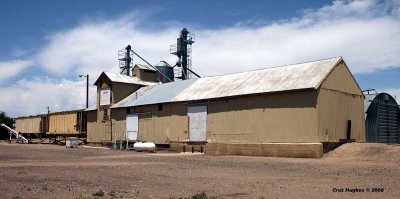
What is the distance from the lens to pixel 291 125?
29.6 meters

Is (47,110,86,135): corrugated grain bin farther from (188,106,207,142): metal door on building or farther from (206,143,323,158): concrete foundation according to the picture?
(206,143,323,158): concrete foundation

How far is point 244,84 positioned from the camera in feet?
116

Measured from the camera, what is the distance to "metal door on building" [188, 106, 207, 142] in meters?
36.4

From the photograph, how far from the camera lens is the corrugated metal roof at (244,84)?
101 feet

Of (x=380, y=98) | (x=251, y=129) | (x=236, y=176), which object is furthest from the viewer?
(x=380, y=98)

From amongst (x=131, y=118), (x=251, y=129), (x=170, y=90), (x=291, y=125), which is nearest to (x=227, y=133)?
(x=251, y=129)

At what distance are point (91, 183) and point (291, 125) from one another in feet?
60.5

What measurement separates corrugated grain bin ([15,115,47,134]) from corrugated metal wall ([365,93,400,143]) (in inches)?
1684

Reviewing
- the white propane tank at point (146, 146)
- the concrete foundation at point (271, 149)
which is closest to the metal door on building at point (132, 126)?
the white propane tank at point (146, 146)

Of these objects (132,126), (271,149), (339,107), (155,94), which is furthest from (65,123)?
(339,107)

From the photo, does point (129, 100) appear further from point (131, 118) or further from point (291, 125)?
point (291, 125)

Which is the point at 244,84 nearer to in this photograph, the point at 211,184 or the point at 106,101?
the point at 106,101

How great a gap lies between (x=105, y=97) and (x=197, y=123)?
1714cm

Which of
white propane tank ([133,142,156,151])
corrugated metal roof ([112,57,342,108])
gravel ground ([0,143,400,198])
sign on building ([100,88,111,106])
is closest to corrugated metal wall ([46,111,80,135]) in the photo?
sign on building ([100,88,111,106])
